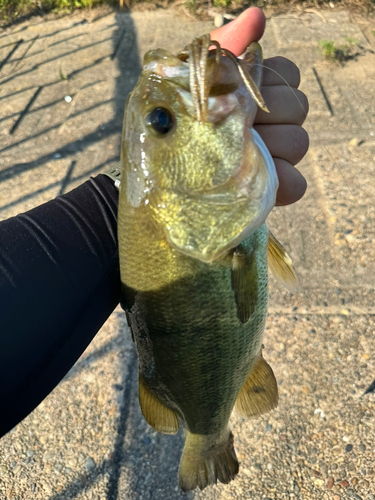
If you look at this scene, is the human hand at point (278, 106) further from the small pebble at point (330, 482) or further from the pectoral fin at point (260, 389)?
the small pebble at point (330, 482)

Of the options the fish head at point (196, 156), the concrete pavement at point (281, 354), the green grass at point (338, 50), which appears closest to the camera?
the fish head at point (196, 156)

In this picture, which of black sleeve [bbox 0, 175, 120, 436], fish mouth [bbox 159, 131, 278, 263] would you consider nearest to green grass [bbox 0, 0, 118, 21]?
black sleeve [bbox 0, 175, 120, 436]

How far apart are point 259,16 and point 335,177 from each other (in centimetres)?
249

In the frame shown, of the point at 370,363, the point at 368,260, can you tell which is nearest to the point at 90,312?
the point at 370,363

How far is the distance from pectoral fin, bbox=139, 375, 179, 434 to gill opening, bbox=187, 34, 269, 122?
1.03m

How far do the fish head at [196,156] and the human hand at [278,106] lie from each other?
141 mm

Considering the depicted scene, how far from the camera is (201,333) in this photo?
1396 mm

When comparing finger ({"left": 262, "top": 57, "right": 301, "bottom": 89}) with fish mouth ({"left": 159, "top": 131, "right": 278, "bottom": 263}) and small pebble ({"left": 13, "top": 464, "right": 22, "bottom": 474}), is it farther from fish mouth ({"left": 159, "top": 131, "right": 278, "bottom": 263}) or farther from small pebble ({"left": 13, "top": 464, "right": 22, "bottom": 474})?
small pebble ({"left": 13, "top": 464, "right": 22, "bottom": 474})

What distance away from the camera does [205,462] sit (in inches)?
70.1

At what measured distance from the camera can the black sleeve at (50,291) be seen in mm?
1377

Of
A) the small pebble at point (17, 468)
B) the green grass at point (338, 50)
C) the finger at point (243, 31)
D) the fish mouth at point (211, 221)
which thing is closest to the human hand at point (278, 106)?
the finger at point (243, 31)

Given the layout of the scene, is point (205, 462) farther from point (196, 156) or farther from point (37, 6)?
point (37, 6)

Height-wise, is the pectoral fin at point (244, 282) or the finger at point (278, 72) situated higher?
the finger at point (278, 72)

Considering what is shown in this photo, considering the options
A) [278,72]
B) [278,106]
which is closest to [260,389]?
[278,106]
